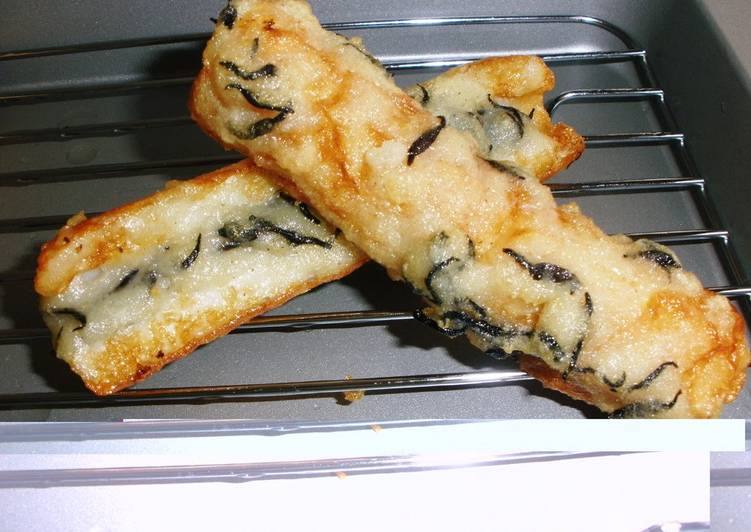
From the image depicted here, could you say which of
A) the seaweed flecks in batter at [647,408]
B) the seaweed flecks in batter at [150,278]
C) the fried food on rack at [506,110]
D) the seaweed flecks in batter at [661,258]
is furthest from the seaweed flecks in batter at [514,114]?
the seaweed flecks in batter at [150,278]

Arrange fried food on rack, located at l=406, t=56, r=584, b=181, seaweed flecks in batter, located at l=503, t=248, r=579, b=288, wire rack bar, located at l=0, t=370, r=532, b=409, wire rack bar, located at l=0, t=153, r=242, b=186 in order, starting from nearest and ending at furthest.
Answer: seaweed flecks in batter, located at l=503, t=248, r=579, b=288
wire rack bar, located at l=0, t=370, r=532, b=409
fried food on rack, located at l=406, t=56, r=584, b=181
wire rack bar, located at l=0, t=153, r=242, b=186

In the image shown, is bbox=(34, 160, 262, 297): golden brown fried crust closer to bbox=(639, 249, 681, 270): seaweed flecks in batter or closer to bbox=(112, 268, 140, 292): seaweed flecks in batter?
bbox=(112, 268, 140, 292): seaweed flecks in batter

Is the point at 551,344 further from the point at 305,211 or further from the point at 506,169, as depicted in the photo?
the point at 305,211

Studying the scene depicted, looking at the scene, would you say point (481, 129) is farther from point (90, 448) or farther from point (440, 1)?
point (90, 448)

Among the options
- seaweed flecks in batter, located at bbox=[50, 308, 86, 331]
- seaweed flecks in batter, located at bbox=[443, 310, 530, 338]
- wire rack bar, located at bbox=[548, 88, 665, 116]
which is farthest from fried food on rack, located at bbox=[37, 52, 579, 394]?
wire rack bar, located at bbox=[548, 88, 665, 116]

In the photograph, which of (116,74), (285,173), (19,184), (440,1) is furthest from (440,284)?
(116,74)

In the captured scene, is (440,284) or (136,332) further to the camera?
(136,332)

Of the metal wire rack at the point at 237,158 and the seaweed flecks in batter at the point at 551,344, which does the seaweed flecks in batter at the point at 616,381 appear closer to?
the seaweed flecks in batter at the point at 551,344
